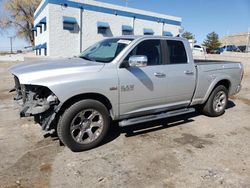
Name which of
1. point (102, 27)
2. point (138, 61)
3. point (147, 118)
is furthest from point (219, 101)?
point (102, 27)

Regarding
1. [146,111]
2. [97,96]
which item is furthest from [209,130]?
[97,96]

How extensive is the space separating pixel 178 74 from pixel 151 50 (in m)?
0.76

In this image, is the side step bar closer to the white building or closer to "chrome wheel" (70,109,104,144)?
"chrome wheel" (70,109,104,144)

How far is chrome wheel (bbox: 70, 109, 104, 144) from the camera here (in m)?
4.12

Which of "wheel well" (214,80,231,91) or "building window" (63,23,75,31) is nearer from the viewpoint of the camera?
"wheel well" (214,80,231,91)

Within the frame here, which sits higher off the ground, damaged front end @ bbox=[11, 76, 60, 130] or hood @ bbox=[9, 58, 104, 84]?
hood @ bbox=[9, 58, 104, 84]

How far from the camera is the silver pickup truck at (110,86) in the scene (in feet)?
12.8

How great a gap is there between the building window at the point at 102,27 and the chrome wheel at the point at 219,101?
20369 mm

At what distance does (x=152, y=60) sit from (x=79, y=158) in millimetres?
2258

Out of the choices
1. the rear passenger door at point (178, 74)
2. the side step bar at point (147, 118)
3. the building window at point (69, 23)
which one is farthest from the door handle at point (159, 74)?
the building window at point (69, 23)

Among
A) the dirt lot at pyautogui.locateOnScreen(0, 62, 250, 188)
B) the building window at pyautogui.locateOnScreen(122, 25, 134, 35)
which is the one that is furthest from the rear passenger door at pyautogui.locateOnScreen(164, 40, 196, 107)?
the building window at pyautogui.locateOnScreen(122, 25, 134, 35)

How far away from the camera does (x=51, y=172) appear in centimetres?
356

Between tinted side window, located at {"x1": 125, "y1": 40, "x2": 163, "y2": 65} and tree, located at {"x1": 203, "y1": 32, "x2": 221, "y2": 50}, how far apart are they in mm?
53597

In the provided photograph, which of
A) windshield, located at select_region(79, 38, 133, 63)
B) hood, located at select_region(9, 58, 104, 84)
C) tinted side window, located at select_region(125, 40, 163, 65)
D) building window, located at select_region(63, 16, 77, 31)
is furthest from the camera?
building window, located at select_region(63, 16, 77, 31)
